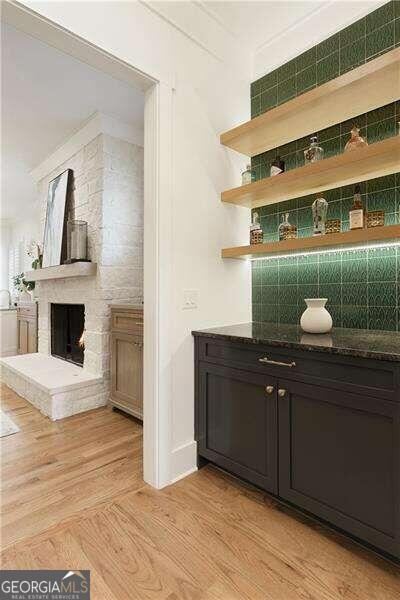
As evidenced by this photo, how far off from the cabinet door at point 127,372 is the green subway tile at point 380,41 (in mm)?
2556

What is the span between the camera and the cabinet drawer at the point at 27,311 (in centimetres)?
500

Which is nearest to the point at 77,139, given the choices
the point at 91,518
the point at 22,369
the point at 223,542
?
the point at 22,369

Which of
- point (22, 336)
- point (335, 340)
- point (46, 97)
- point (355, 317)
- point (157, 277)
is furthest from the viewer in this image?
point (22, 336)

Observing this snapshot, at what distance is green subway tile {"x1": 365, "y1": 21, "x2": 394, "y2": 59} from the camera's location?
1902 mm

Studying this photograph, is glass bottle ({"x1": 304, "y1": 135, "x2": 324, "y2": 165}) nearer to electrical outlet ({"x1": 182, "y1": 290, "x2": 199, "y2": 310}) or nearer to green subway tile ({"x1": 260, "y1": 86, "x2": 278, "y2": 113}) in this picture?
green subway tile ({"x1": 260, "y1": 86, "x2": 278, "y2": 113})

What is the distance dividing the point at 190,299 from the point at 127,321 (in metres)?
1.10

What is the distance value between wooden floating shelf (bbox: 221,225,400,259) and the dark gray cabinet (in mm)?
672

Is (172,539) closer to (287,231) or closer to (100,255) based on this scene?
(287,231)

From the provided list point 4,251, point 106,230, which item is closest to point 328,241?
point 106,230

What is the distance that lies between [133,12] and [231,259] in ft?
5.07

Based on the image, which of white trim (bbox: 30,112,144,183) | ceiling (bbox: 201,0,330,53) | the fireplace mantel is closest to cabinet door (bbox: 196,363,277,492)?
the fireplace mantel

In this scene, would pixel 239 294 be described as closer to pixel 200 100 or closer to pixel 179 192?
pixel 179 192

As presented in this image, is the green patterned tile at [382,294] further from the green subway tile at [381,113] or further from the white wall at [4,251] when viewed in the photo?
the white wall at [4,251]

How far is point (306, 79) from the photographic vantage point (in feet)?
7.54
